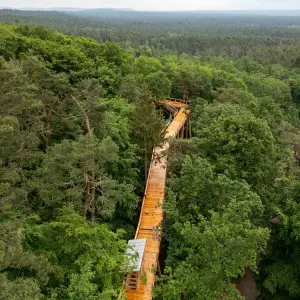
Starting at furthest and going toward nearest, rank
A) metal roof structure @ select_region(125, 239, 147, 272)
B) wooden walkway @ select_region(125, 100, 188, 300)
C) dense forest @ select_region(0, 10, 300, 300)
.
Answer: wooden walkway @ select_region(125, 100, 188, 300) → metal roof structure @ select_region(125, 239, 147, 272) → dense forest @ select_region(0, 10, 300, 300)

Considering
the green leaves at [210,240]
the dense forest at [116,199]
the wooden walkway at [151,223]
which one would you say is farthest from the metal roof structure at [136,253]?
the green leaves at [210,240]

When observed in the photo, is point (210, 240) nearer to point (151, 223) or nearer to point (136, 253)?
point (136, 253)

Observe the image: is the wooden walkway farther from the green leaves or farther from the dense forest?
the green leaves

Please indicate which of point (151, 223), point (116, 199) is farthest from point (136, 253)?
point (151, 223)

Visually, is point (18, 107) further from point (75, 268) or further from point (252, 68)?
point (252, 68)

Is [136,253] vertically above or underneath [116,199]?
underneath

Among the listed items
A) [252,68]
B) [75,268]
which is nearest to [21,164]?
[75,268]

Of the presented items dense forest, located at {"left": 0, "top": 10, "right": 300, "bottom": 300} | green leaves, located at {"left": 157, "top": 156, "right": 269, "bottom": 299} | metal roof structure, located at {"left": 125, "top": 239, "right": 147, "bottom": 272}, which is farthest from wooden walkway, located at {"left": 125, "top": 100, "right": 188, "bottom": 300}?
green leaves, located at {"left": 157, "top": 156, "right": 269, "bottom": 299}

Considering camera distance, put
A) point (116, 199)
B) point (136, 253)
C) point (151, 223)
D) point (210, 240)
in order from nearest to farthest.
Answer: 1. point (210, 240)
2. point (136, 253)
3. point (116, 199)
4. point (151, 223)

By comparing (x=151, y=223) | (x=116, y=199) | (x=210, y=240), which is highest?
(x=116, y=199)
